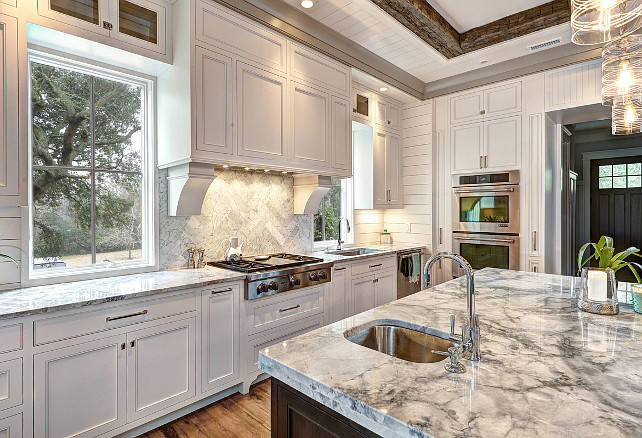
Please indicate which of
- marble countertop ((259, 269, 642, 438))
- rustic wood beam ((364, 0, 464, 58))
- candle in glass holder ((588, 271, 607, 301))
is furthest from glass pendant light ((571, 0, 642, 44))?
rustic wood beam ((364, 0, 464, 58))

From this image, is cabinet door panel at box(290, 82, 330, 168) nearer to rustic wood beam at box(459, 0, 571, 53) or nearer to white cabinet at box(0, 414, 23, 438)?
rustic wood beam at box(459, 0, 571, 53)

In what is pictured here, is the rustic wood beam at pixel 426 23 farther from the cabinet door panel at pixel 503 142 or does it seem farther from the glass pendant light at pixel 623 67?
the glass pendant light at pixel 623 67

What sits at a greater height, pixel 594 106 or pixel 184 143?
pixel 594 106

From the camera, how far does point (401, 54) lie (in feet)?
12.6

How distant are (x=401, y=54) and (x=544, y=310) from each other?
3086 mm

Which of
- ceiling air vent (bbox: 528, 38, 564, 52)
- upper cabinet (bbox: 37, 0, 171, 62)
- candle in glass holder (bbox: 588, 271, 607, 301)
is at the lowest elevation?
candle in glass holder (bbox: 588, 271, 607, 301)

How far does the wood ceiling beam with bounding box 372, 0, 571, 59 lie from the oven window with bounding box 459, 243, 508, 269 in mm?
2207

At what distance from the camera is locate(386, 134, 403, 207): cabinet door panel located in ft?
15.3

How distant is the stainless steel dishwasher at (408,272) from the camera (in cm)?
Answer: 423

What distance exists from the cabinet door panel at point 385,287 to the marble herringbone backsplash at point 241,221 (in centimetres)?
88

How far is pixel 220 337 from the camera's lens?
2.49 metres

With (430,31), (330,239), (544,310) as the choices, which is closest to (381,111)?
(430,31)

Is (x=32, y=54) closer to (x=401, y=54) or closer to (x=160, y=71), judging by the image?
(x=160, y=71)

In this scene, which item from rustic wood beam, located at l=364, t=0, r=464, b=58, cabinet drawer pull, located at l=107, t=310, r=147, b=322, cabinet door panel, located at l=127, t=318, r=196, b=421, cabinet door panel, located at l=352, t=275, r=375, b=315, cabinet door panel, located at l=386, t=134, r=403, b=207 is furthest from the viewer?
cabinet door panel, located at l=386, t=134, r=403, b=207
